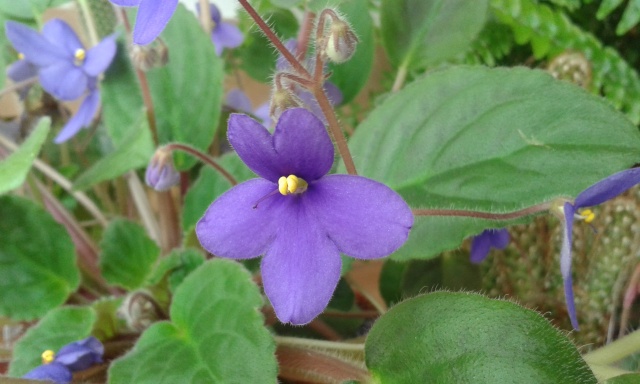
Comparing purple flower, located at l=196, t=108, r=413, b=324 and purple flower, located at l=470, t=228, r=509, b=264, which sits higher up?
purple flower, located at l=196, t=108, r=413, b=324

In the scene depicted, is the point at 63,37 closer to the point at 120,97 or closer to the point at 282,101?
the point at 120,97

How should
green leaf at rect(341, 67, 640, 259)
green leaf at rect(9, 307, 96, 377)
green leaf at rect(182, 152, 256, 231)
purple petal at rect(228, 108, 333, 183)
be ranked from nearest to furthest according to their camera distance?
1. purple petal at rect(228, 108, 333, 183)
2. green leaf at rect(341, 67, 640, 259)
3. green leaf at rect(9, 307, 96, 377)
4. green leaf at rect(182, 152, 256, 231)

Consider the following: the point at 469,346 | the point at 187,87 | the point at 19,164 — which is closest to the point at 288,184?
the point at 469,346

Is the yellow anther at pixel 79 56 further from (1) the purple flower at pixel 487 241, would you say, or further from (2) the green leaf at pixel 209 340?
(1) the purple flower at pixel 487 241

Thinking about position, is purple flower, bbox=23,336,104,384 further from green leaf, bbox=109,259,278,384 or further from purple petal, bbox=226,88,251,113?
purple petal, bbox=226,88,251,113

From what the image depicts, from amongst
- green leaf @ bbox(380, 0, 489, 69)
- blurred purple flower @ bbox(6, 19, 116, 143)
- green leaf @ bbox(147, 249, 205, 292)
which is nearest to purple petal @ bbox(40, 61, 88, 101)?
blurred purple flower @ bbox(6, 19, 116, 143)

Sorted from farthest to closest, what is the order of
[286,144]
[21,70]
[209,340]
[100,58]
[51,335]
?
[21,70] → [100,58] → [51,335] → [209,340] → [286,144]
